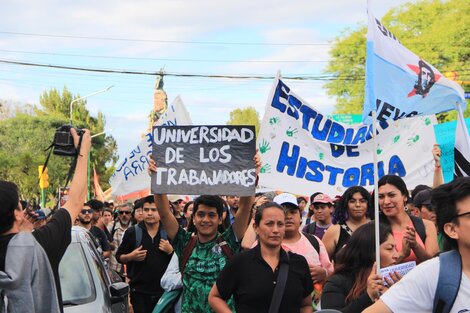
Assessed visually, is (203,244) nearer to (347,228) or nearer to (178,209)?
(347,228)

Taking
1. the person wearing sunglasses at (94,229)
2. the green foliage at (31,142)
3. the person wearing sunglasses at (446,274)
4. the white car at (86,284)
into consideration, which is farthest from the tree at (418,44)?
the person wearing sunglasses at (446,274)

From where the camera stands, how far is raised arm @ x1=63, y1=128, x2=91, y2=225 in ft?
15.6

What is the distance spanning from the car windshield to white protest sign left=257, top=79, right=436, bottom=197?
2.79 meters

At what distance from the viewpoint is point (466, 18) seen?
42156mm

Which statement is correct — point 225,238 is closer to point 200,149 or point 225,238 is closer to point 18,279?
point 200,149

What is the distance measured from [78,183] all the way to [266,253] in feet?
5.00

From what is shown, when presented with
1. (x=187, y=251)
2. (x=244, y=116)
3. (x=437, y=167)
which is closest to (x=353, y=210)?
(x=437, y=167)

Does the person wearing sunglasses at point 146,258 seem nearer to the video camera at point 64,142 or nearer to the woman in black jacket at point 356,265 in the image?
the woman in black jacket at point 356,265

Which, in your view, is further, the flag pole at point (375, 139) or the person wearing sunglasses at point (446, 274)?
the flag pole at point (375, 139)

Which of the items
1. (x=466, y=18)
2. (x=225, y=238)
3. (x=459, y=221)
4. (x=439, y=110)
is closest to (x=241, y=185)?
(x=225, y=238)

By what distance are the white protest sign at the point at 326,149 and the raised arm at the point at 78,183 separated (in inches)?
171

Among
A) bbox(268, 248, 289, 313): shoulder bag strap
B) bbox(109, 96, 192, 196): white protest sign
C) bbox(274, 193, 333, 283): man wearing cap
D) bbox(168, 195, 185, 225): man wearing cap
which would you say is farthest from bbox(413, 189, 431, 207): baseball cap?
bbox(109, 96, 192, 196): white protest sign

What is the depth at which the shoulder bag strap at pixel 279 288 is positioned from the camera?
5.49 m

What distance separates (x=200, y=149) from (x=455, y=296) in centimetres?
422
